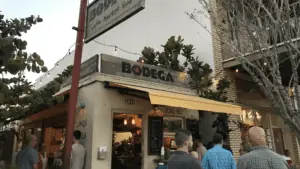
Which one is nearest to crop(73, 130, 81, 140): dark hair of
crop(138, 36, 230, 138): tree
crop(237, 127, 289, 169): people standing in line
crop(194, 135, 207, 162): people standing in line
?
crop(194, 135, 207, 162): people standing in line

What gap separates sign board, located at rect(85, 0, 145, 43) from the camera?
4641mm

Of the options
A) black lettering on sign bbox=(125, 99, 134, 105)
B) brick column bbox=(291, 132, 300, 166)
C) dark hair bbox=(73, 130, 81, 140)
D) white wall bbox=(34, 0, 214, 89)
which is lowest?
brick column bbox=(291, 132, 300, 166)

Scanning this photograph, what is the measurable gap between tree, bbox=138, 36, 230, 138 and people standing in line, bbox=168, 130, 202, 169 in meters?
6.36

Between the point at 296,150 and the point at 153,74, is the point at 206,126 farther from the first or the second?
the point at 296,150

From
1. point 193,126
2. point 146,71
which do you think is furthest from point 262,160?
point 193,126

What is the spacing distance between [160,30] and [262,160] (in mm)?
11145

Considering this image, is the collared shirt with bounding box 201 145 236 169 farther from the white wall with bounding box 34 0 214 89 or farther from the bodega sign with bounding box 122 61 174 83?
the white wall with bounding box 34 0 214 89

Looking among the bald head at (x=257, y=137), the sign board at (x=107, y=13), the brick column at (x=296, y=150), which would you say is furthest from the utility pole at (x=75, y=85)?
A: the brick column at (x=296, y=150)

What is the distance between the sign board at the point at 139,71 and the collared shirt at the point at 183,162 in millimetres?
4935

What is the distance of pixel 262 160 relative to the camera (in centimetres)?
287

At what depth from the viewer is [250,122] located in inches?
489

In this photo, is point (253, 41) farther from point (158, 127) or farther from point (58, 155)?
point (58, 155)

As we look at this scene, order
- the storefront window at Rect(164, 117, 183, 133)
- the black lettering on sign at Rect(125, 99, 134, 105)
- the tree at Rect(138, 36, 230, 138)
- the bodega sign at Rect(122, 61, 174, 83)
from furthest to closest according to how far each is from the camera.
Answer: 1. the tree at Rect(138, 36, 230, 138)
2. the storefront window at Rect(164, 117, 183, 133)
3. the bodega sign at Rect(122, 61, 174, 83)
4. the black lettering on sign at Rect(125, 99, 134, 105)

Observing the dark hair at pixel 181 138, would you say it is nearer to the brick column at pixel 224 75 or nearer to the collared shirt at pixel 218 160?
the collared shirt at pixel 218 160
